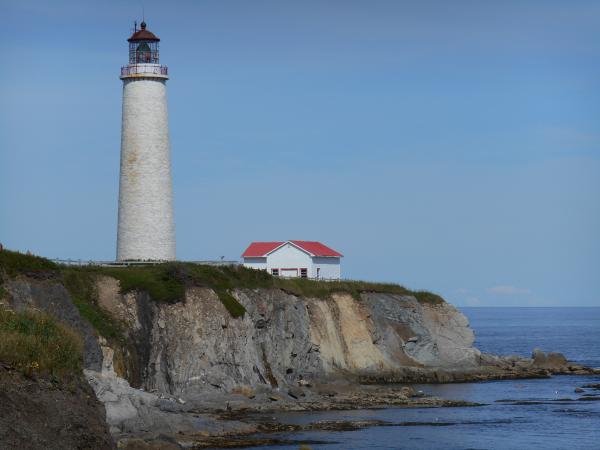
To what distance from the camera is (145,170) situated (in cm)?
5294

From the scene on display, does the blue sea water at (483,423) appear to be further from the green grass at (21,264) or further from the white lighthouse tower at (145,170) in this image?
the white lighthouse tower at (145,170)

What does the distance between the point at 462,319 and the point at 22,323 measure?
53240mm

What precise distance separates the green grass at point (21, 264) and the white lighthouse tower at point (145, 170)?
1192cm

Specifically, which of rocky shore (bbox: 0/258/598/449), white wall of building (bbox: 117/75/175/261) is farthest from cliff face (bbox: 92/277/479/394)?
white wall of building (bbox: 117/75/175/261)

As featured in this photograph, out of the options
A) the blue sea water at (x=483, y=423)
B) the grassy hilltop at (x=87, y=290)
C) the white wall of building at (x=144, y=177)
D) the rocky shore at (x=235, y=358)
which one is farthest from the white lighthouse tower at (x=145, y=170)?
the blue sea water at (x=483, y=423)

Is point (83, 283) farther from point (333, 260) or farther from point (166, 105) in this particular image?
point (333, 260)

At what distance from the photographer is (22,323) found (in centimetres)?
2414

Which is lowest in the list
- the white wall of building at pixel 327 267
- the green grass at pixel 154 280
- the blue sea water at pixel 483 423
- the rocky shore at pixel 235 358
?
the blue sea water at pixel 483 423

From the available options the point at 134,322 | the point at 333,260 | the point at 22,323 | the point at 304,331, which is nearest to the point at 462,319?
the point at 333,260

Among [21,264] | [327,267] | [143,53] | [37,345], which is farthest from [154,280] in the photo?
[327,267]

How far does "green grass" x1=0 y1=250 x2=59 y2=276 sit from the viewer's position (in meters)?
38.8

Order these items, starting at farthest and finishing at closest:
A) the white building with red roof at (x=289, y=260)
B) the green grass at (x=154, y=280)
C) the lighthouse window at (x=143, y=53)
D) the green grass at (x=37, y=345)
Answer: the white building with red roof at (x=289, y=260) < the lighthouse window at (x=143, y=53) < the green grass at (x=154, y=280) < the green grass at (x=37, y=345)

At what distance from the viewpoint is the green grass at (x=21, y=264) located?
38781 millimetres

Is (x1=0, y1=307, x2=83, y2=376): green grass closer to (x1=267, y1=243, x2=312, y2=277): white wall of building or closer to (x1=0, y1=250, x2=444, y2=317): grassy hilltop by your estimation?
(x1=0, y1=250, x2=444, y2=317): grassy hilltop
